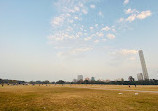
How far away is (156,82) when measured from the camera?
5349 inches

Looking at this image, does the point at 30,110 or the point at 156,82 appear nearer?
the point at 30,110

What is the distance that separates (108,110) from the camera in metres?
13.1

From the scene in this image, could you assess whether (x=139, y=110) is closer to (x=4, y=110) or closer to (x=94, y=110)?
(x=94, y=110)

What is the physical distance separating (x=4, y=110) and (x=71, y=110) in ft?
25.8

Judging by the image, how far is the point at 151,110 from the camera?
12.7 m

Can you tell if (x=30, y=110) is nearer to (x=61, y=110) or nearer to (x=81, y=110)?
(x=61, y=110)

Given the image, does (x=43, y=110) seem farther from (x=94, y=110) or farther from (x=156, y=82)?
(x=156, y=82)

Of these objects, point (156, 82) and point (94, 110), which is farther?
point (156, 82)

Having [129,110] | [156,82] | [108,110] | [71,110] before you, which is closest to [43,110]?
[71,110]

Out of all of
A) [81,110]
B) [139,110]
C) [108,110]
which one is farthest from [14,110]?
[139,110]

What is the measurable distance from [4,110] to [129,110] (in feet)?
48.3

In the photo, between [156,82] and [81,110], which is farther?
[156,82]

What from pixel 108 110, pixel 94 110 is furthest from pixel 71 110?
pixel 108 110

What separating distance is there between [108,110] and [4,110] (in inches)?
482
